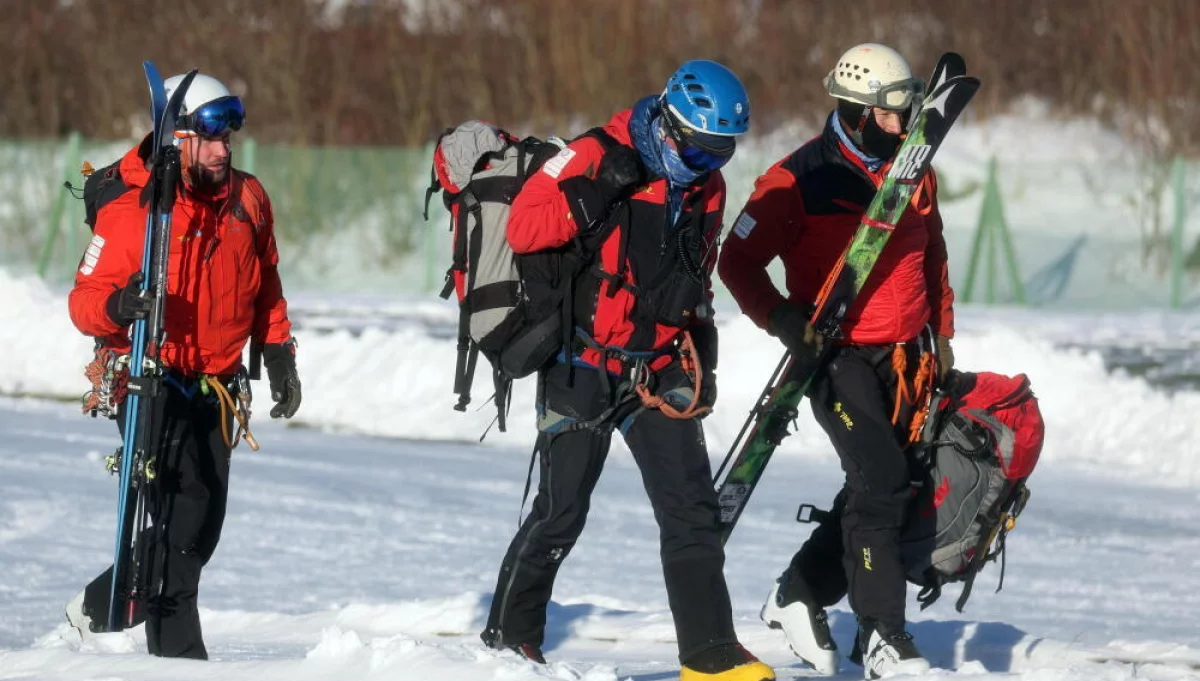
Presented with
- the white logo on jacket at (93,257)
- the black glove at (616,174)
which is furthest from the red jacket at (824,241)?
the white logo on jacket at (93,257)

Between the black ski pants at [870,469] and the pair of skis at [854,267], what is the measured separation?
10 centimetres

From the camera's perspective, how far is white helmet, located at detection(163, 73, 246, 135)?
5.21 m

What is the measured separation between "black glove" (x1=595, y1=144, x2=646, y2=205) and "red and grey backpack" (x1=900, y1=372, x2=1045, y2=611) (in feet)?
4.70

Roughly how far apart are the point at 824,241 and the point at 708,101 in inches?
34.6

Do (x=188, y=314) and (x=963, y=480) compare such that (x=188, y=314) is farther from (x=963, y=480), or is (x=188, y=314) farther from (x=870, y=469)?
(x=963, y=480)

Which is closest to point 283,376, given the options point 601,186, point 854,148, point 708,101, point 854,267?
point 601,186

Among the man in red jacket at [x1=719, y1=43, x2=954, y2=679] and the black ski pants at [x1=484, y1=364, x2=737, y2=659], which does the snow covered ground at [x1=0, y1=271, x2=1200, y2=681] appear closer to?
the black ski pants at [x1=484, y1=364, x2=737, y2=659]

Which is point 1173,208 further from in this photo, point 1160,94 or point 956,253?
point 1160,94

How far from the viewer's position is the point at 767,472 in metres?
10.2

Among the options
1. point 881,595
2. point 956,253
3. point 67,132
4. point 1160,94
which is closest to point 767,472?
point 881,595

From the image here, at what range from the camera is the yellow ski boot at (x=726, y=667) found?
4875mm

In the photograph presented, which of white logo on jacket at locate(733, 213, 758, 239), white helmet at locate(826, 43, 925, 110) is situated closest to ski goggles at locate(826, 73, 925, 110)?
white helmet at locate(826, 43, 925, 110)

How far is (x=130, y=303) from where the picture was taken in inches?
199

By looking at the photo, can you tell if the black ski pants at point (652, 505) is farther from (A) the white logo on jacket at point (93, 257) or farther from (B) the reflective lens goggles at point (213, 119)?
(A) the white logo on jacket at point (93, 257)
